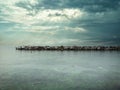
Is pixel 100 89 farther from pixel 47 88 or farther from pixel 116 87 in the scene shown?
pixel 47 88

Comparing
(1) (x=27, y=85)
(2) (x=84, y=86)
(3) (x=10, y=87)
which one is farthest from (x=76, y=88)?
(3) (x=10, y=87)

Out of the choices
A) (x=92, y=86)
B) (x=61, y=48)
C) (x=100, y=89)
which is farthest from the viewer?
(x=61, y=48)

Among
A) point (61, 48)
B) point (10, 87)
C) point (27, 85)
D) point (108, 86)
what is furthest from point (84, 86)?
point (61, 48)

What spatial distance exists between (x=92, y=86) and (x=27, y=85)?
7402mm

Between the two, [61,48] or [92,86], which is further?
[61,48]

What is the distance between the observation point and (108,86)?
78.1 ft

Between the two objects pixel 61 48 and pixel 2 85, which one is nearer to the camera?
pixel 2 85

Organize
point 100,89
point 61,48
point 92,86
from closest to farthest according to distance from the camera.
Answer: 1. point 100,89
2. point 92,86
3. point 61,48

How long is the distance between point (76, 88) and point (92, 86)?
7.00 ft

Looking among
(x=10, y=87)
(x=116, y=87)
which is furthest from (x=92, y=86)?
(x=10, y=87)

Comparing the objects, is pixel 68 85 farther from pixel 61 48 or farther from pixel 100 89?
pixel 61 48

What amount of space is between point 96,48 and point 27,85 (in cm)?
17588

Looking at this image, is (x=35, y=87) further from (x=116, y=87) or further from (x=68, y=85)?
(x=116, y=87)

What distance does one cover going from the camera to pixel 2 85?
2362cm
